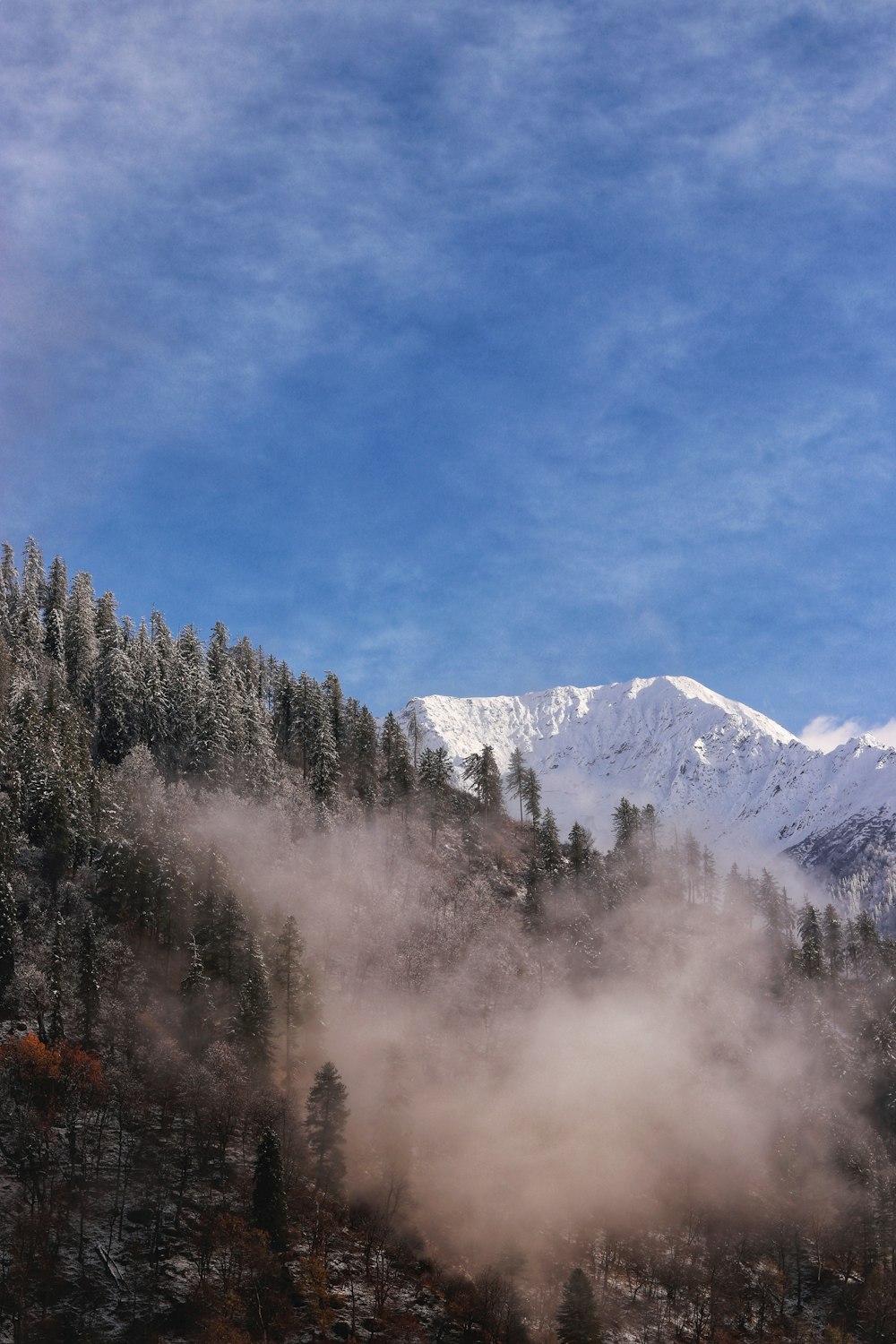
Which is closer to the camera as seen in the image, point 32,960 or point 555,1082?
point 32,960

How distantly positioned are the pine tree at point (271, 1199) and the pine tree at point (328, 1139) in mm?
9238

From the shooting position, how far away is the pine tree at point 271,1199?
88.3 m

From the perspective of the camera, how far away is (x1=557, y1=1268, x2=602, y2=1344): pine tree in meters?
89.9

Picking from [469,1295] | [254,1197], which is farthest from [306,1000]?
[469,1295]

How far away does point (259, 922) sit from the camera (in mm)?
120500

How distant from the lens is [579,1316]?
90.2m

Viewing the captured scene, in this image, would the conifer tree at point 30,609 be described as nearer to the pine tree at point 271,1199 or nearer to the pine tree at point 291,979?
the pine tree at point 291,979

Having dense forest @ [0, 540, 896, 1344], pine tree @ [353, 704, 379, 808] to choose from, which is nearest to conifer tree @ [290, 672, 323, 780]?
dense forest @ [0, 540, 896, 1344]

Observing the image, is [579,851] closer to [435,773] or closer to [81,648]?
[435,773]

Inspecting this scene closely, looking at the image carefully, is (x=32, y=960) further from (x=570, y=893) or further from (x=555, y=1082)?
(x=570, y=893)

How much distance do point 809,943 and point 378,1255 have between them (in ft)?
320

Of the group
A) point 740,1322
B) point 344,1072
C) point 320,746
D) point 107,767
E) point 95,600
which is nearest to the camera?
point 740,1322

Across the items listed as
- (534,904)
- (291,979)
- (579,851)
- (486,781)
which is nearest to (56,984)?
(291,979)

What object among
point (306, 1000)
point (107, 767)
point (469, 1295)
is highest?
point (107, 767)
